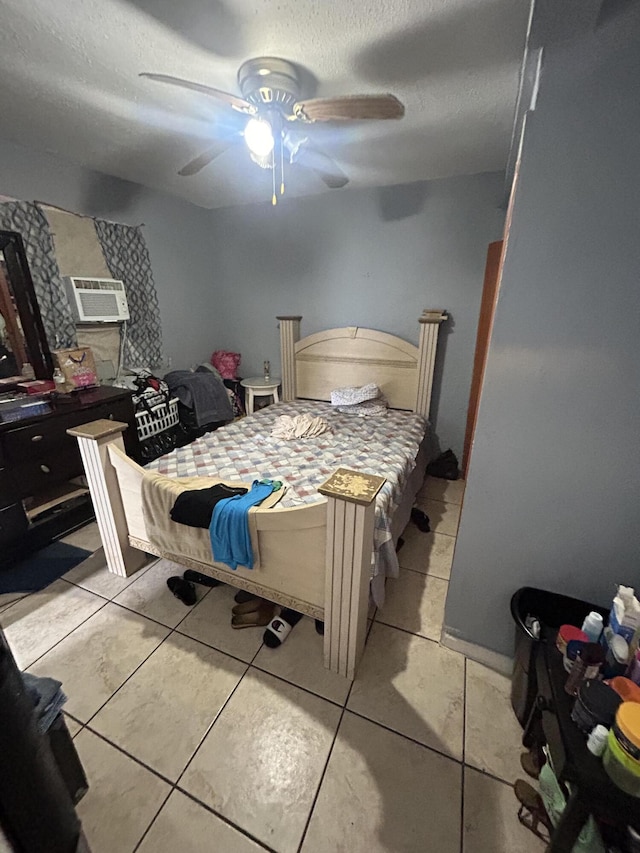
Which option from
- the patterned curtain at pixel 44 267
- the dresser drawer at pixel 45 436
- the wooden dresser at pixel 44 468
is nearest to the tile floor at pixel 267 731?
the wooden dresser at pixel 44 468

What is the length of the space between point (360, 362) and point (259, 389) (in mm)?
1061

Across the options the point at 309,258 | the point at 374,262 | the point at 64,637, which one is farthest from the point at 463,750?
the point at 309,258

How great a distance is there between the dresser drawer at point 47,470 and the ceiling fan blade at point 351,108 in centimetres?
227

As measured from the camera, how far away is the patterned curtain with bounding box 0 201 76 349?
2204mm

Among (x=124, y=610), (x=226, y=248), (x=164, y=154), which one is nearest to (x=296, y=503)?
(x=124, y=610)

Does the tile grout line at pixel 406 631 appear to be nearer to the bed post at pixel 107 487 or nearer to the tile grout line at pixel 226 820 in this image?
the tile grout line at pixel 226 820

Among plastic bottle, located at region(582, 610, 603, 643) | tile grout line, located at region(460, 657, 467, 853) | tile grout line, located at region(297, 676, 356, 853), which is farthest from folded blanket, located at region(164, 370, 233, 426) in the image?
plastic bottle, located at region(582, 610, 603, 643)

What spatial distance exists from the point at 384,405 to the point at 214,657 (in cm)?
216

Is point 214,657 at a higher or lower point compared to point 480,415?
lower

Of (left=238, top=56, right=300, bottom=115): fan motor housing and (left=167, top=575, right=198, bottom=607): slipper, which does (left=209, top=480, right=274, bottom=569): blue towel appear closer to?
(left=167, top=575, right=198, bottom=607): slipper

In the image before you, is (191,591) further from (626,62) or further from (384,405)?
(626,62)

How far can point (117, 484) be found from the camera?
179cm

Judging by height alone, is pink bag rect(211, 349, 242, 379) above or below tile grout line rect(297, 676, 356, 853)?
above

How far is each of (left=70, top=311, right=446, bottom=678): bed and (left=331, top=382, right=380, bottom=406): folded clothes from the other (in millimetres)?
146
